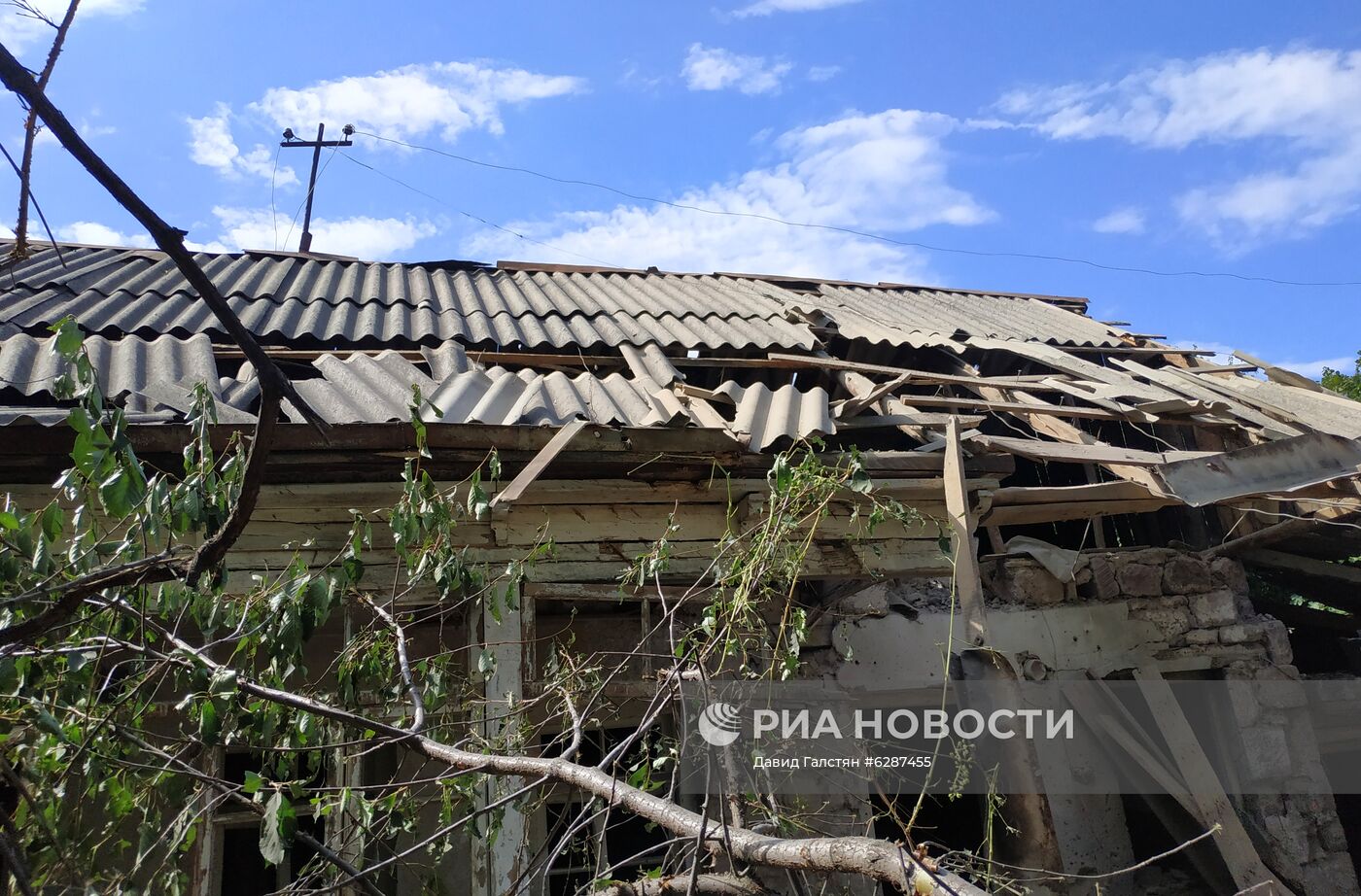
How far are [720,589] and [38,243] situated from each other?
21.0 ft

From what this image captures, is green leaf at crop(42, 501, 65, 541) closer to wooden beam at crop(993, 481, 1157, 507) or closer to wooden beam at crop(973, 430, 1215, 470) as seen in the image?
wooden beam at crop(973, 430, 1215, 470)

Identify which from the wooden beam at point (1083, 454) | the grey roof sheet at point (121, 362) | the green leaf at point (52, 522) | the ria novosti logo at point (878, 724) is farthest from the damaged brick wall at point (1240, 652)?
the green leaf at point (52, 522)

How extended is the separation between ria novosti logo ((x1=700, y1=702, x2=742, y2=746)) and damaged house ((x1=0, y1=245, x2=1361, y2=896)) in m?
0.31

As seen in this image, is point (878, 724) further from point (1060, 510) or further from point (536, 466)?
point (536, 466)

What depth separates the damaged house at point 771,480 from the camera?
12.0ft

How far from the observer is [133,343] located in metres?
4.43

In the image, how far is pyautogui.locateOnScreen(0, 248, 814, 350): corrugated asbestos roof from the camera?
5.07m

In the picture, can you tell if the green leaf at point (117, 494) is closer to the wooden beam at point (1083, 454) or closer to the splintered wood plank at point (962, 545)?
the splintered wood plank at point (962, 545)

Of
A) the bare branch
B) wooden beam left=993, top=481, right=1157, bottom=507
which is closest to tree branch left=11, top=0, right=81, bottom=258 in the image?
the bare branch

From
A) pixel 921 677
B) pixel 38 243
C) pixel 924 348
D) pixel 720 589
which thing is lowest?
pixel 921 677

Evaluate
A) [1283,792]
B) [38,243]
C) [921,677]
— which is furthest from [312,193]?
[1283,792]

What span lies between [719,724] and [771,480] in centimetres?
84

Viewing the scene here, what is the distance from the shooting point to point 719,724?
2.71 m

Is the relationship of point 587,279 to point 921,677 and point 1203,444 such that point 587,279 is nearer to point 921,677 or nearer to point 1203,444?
point 921,677
